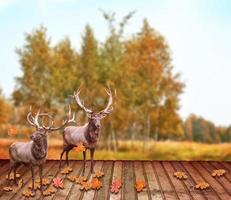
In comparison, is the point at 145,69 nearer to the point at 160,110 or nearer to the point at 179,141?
the point at 160,110

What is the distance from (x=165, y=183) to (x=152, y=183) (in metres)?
0.22

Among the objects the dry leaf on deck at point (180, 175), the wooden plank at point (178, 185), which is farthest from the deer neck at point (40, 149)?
the dry leaf on deck at point (180, 175)

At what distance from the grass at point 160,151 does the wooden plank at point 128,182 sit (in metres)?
12.0

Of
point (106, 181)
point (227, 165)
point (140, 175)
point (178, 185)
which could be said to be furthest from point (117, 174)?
point (227, 165)

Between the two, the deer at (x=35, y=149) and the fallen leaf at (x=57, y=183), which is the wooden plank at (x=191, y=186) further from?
the deer at (x=35, y=149)

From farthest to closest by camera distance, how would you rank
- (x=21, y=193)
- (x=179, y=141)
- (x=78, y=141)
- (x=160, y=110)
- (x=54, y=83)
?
(x=179, y=141) < (x=160, y=110) < (x=54, y=83) < (x=78, y=141) < (x=21, y=193)

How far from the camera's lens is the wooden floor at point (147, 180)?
285 inches

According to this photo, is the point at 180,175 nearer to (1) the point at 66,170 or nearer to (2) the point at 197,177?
(2) the point at 197,177

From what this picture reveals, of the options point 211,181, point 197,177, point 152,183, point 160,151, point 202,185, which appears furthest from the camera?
point 160,151

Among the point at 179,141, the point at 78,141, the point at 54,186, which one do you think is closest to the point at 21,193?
the point at 54,186

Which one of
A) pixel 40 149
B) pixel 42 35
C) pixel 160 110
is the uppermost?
pixel 42 35

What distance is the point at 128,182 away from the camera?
816cm

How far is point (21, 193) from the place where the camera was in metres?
7.41

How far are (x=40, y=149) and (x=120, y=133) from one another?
16.1m
